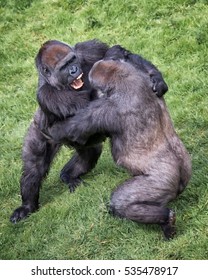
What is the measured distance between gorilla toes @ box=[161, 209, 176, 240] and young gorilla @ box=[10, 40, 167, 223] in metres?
0.73

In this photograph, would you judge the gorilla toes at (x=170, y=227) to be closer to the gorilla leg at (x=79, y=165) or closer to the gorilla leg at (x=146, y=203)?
the gorilla leg at (x=146, y=203)

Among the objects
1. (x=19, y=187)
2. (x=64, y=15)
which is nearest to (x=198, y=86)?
(x=19, y=187)

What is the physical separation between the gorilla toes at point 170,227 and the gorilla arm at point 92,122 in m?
0.62

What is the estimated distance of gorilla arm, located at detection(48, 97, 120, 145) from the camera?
388 cm

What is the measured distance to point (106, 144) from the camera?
5305 millimetres

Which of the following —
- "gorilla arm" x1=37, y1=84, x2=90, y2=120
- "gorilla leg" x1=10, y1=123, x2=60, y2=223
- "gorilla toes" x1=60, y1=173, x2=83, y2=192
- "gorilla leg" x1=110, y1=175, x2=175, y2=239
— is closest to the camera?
"gorilla leg" x1=110, y1=175, x2=175, y2=239

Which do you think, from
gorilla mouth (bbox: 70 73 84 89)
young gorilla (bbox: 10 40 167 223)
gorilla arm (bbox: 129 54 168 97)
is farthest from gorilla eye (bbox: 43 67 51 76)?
gorilla arm (bbox: 129 54 168 97)

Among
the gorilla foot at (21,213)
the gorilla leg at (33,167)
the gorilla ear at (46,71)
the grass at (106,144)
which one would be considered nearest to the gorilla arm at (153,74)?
the gorilla ear at (46,71)

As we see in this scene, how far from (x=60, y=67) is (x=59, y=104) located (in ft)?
1.06

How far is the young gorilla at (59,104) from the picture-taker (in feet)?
13.2

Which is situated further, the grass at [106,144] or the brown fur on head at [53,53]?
the brown fur on head at [53,53]

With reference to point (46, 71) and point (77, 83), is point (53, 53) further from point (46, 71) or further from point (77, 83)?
point (77, 83)

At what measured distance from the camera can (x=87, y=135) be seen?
4000 millimetres

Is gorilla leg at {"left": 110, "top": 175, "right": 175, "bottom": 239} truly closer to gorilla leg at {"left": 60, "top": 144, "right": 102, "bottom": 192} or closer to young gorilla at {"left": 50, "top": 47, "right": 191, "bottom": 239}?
young gorilla at {"left": 50, "top": 47, "right": 191, "bottom": 239}
